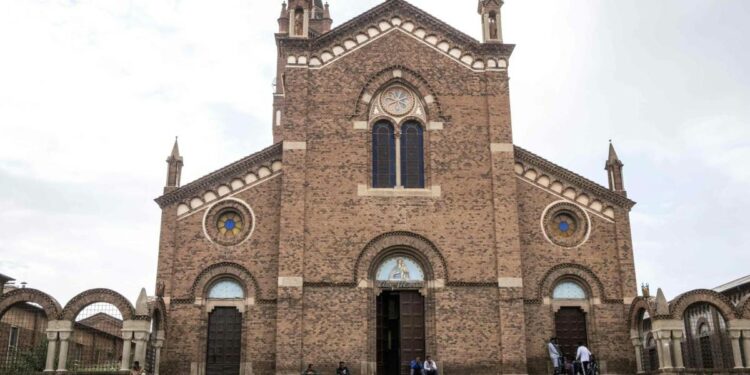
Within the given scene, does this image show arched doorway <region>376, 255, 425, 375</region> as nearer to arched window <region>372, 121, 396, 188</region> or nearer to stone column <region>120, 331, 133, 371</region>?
arched window <region>372, 121, 396, 188</region>

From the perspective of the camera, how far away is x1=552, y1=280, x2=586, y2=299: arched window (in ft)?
93.3

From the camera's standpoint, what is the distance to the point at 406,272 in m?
27.8

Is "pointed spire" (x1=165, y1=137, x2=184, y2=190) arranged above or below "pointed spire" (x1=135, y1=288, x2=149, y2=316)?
above

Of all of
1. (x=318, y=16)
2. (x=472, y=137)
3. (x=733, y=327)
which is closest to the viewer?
(x=733, y=327)

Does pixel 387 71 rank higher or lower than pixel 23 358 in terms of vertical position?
higher

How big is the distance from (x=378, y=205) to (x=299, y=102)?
5.08 meters

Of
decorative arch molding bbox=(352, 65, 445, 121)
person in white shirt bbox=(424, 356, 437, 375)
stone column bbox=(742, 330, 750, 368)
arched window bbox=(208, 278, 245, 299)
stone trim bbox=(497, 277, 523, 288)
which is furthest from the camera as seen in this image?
decorative arch molding bbox=(352, 65, 445, 121)

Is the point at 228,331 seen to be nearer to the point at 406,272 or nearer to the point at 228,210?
the point at 228,210

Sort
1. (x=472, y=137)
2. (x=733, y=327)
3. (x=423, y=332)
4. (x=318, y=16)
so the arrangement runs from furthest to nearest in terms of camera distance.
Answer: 1. (x=318, y=16)
2. (x=472, y=137)
3. (x=423, y=332)
4. (x=733, y=327)

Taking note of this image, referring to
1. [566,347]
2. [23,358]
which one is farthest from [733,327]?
[23,358]

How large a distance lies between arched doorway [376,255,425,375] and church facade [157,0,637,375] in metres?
0.05

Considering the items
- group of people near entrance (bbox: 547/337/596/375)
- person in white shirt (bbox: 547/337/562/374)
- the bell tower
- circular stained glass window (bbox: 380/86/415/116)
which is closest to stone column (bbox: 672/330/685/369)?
group of people near entrance (bbox: 547/337/596/375)

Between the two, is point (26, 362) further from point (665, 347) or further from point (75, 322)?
point (665, 347)

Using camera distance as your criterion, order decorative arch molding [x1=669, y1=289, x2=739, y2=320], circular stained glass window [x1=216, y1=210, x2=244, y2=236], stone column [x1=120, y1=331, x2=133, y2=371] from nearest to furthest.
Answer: stone column [x1=120, y1=331, x2=133, y2=371] → decorative arch molding [x1=669, y1=289, x2=739, y2=320] → circular stained glass window [x1=216, y1=210, x2=244, y2=236]
